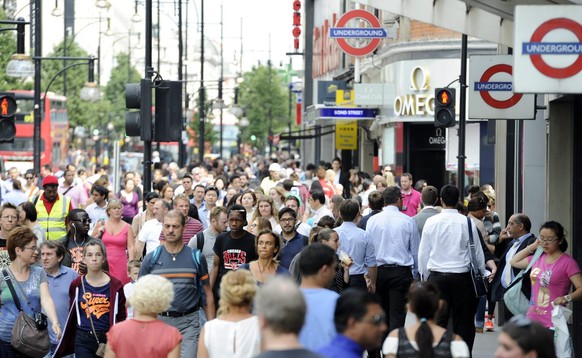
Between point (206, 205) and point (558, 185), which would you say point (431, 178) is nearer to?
point (206, 205)

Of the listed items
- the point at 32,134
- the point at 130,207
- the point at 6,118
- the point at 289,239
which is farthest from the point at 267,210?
the point at 32,134

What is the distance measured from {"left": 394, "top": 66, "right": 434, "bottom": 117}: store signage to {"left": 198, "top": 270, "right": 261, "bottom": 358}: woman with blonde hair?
25763 millimetres

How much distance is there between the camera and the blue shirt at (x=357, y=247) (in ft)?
41.9

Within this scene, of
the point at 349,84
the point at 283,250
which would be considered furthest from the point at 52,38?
the point at 283,250

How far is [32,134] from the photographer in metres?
52.8

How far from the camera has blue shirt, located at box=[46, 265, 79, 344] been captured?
425 inches

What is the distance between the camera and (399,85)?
1358 inches

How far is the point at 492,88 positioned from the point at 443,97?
6.17 m

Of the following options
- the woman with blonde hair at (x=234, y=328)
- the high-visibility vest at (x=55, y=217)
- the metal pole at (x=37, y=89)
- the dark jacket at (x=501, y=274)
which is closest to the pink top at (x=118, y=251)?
the high-visibility vest at (x=55, y=217)

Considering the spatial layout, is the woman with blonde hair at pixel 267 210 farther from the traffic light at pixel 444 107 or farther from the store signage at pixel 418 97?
the store signage at pixel 418 97

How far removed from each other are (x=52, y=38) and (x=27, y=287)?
104832 mm

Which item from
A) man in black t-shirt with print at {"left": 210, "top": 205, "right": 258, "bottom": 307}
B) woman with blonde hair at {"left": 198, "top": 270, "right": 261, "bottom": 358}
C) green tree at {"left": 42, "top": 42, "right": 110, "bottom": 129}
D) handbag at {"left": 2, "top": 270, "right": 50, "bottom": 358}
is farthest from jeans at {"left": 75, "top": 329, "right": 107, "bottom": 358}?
green tree at {"left": 42, "top": 42, "right": 110, "bottom": 129}

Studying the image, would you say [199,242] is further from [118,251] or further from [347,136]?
[347,136]

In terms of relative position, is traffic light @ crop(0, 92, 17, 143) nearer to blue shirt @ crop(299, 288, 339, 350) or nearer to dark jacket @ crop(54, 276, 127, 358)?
dark jacket @ crop(54, 276, 127, 358)
